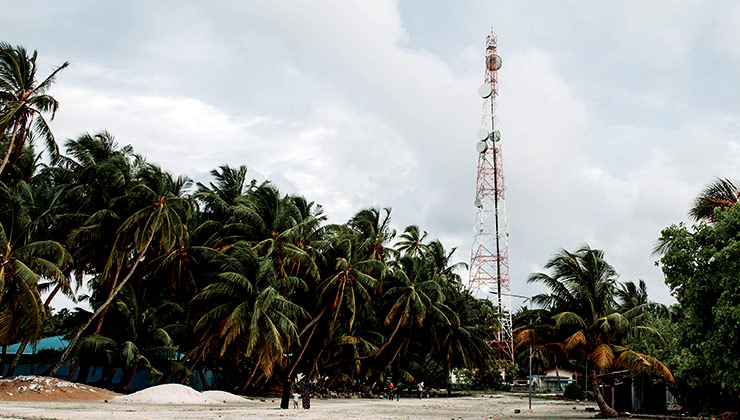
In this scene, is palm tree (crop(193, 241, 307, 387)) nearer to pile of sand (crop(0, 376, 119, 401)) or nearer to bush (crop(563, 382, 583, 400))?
pile of sand (crop(0, 376, 119, 401))

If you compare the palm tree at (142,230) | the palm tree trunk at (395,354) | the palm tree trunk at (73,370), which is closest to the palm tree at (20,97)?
the palm tree at (142,230)

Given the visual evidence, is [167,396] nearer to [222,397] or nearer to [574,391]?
[222,397]

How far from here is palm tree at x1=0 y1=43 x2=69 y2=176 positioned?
75.2ft

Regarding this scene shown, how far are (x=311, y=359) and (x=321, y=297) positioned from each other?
7538 mm

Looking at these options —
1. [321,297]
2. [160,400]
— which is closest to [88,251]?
[160,400]

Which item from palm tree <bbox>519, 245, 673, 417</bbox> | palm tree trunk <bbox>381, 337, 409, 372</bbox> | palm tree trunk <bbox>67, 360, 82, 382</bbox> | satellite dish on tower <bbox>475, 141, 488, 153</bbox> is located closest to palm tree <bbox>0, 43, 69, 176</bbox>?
palm tree trunk <bbox>67, 360, 82, 382</bbox>

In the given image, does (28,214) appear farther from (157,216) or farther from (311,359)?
(311,359)

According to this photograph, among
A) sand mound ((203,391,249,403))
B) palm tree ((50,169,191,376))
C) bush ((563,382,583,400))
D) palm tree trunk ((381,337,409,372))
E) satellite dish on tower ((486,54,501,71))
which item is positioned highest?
satellite dish on tower ((486,54,501,71))

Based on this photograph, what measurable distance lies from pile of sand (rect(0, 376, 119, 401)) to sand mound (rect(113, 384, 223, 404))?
1.49 m

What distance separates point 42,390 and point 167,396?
5171 mm

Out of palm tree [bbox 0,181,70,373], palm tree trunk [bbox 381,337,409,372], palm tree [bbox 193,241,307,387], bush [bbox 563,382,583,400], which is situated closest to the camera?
palm tree [bbox 0,181,70,373]

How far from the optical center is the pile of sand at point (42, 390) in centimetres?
2466

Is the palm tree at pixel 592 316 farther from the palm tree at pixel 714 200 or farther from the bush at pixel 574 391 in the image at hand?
the bush at pixel 574 391

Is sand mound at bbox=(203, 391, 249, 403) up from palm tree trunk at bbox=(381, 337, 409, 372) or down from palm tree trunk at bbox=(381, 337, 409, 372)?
down
